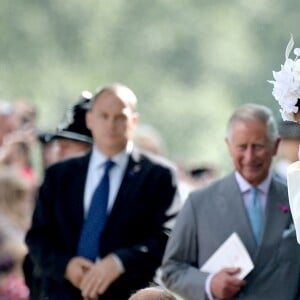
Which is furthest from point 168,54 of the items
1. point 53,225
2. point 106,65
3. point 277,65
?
point 53,225

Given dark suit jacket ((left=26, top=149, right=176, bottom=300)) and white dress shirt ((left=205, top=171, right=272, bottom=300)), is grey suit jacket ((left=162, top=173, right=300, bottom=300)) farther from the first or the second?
dark suit jacket ((left=26, top=149, right=176, bottom=300))

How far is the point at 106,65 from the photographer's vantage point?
2511cm

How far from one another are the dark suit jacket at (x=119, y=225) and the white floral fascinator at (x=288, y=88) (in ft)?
8.59

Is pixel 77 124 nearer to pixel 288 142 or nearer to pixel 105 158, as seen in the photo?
pixel 105 158

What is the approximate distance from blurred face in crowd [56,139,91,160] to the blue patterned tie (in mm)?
1266

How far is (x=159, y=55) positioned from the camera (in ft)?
83.4

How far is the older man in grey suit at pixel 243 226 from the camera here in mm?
11789

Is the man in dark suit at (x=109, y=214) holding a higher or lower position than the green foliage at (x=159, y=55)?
lower

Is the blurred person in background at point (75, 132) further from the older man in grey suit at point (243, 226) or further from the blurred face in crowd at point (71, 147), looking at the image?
the older man in grey suit at point (243, 226)

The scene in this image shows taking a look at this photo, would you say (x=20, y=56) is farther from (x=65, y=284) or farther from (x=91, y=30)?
(x=65, y=284)

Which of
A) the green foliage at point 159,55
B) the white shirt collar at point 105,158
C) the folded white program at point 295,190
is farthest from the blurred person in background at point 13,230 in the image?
the green foliage at point 159,55

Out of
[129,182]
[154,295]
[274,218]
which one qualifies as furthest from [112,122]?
[154,295]

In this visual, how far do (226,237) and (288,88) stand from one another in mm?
2121

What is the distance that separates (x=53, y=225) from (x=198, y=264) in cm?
110
